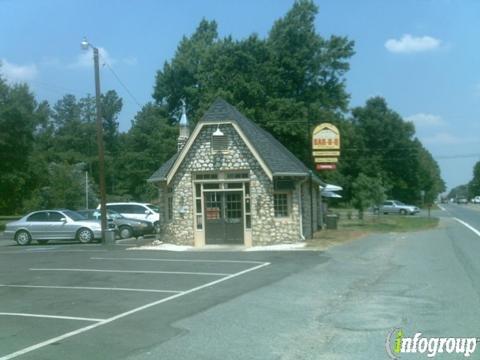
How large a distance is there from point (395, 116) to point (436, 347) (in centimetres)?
8068

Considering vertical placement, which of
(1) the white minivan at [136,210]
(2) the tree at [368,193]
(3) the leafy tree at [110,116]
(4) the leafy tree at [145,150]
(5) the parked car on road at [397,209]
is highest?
(3) the leafy tree at [110,116]

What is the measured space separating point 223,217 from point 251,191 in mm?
1678

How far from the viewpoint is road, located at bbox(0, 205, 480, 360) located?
27.5 ft

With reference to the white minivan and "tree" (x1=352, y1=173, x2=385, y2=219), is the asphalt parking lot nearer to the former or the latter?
the white minivan

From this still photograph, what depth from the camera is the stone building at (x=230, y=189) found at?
1031 inches

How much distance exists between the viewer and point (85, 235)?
3023 centimetres

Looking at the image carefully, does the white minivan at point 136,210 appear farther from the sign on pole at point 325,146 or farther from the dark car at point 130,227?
the sign on pole at point 325,146

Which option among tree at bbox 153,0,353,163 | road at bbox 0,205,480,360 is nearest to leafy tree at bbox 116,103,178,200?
tree at bbox 153,0,353,163

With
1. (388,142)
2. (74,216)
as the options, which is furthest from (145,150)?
(74,216)

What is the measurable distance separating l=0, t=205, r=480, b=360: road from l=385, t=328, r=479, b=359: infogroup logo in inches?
5.4

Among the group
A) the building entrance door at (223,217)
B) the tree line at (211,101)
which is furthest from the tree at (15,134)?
the building entrance door at (223,217)

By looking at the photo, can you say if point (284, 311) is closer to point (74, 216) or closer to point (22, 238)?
point (74, 216)

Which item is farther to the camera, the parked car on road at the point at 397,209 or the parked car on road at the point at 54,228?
the parked car on road at the point at 397,209

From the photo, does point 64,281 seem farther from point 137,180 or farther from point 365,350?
point 137,180
